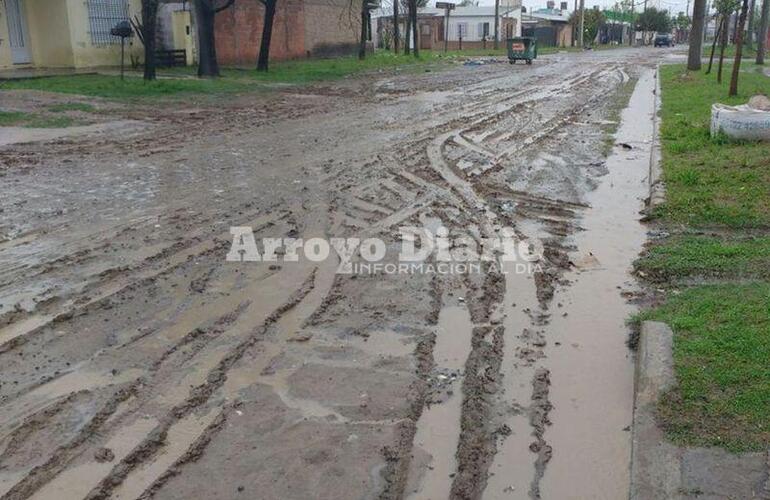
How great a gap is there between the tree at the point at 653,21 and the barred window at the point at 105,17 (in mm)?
86432

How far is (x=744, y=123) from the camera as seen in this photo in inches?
474

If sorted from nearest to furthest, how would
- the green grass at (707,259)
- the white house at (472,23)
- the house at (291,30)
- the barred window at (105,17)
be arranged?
1. the green grass at (707,259)
2. the barred window at (105,17)
3. the house at (291,30)
4. the white house at (472,23)

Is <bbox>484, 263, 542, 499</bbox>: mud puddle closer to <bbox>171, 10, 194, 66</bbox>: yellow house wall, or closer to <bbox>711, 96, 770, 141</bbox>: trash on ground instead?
<bbox>711, 96, 770, 141</bbox>: trash on ground

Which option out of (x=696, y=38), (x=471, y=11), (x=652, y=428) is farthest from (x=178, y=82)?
(x=471, y=11)

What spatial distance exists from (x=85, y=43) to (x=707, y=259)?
88.6 ft

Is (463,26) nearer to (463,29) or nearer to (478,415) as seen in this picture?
(463,29)

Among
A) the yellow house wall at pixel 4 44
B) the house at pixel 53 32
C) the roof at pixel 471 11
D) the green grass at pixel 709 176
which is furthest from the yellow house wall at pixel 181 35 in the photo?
the roof at pixel 471 11

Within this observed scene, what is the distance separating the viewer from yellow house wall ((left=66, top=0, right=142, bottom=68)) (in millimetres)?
27828

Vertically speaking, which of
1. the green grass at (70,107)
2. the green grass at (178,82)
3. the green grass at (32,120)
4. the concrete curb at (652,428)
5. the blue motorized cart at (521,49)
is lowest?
the concrete curb at (652,428)

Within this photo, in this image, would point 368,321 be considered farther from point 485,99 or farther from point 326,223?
point 485,99

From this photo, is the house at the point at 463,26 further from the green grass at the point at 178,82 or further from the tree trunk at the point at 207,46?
the tree trunk at the point at 207,46

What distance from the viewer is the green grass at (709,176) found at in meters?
8.30

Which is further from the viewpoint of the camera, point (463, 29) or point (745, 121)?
point (463, 29)

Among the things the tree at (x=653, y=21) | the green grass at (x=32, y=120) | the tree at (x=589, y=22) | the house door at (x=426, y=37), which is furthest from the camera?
the tree at (x=653, y=21)
